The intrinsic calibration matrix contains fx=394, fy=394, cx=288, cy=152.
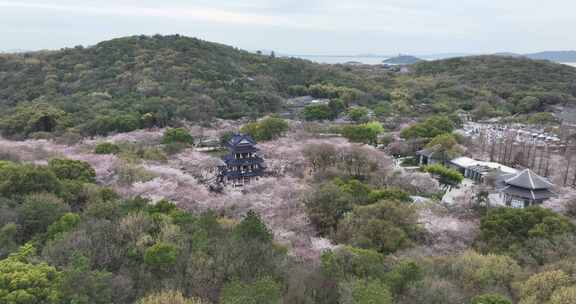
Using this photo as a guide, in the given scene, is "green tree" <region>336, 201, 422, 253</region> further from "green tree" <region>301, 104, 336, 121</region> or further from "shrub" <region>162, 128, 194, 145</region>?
"green tree" <region>301, 104, 336, 121</region>

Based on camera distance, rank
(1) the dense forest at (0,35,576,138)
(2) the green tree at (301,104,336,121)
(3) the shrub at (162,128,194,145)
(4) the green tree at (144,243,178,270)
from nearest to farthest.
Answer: (4) the green tree at (144,243,178,270), (3) the shrub at (162,128,194,145), (1) the dense forest at (0,35,576,138), (2) the green tree at (301,104,336,121)

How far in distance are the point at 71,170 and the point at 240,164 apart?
8517mm

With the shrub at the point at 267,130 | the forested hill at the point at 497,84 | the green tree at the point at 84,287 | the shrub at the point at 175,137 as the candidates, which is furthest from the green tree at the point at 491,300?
the forested hill at the point at 497,84

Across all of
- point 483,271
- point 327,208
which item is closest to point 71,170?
point 327,208

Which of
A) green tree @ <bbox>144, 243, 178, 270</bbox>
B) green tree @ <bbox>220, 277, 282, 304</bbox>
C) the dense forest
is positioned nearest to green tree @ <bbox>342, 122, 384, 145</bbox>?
the dense forest

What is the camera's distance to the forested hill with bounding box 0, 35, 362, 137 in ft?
127

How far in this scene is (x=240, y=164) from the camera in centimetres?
2266

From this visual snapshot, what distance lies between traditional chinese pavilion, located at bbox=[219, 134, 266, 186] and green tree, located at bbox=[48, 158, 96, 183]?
6.96 m

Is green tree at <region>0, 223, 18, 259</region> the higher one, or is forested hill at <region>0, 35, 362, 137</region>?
forested hill at <region>0, 35, 362, 137</region>

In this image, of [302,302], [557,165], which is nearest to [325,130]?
[557,165]

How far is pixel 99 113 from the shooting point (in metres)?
35.5

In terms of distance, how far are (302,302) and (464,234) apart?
8.71 m

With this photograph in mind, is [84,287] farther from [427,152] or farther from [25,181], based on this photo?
[427,152]

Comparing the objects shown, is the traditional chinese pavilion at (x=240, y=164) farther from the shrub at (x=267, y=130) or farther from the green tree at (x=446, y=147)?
the green tree at (x=446, y=147)
